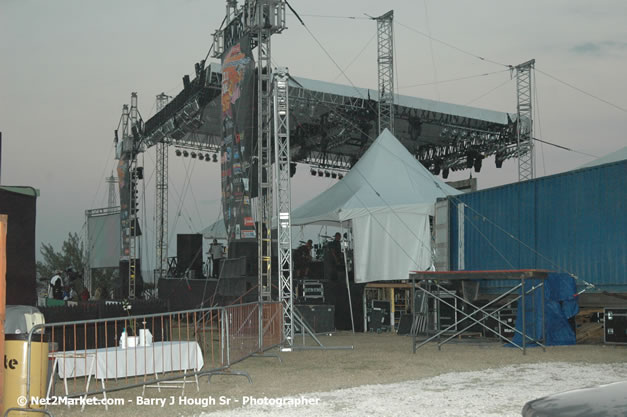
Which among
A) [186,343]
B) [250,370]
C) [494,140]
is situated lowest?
[250,370]

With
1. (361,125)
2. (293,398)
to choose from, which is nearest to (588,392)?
(293,398)

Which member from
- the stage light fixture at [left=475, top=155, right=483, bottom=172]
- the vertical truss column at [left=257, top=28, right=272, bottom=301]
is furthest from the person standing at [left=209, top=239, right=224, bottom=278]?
the stage light fixture at [left=475, top=155, right=483, bottom=172]

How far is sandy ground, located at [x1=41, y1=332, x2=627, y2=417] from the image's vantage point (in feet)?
22.7

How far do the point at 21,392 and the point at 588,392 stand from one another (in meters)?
5.03

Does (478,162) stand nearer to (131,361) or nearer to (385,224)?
(385,224)

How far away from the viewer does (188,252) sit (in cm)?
2691

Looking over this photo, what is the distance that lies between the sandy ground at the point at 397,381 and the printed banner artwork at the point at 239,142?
5990mm

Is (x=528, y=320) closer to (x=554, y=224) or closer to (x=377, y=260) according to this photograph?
(x=554, y=224)

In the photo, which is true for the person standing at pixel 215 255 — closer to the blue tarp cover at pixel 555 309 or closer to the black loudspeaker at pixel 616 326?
the blue tarp cover at pixel 555 309

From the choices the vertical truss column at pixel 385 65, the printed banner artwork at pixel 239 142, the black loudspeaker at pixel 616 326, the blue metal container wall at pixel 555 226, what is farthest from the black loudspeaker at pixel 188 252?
the black loudspeaker at pixel 616 326

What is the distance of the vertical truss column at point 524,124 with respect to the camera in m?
27.2

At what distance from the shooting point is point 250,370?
10094mm

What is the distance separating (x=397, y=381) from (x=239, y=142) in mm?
10525

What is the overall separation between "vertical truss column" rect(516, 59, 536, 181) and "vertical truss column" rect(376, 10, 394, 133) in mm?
5725
